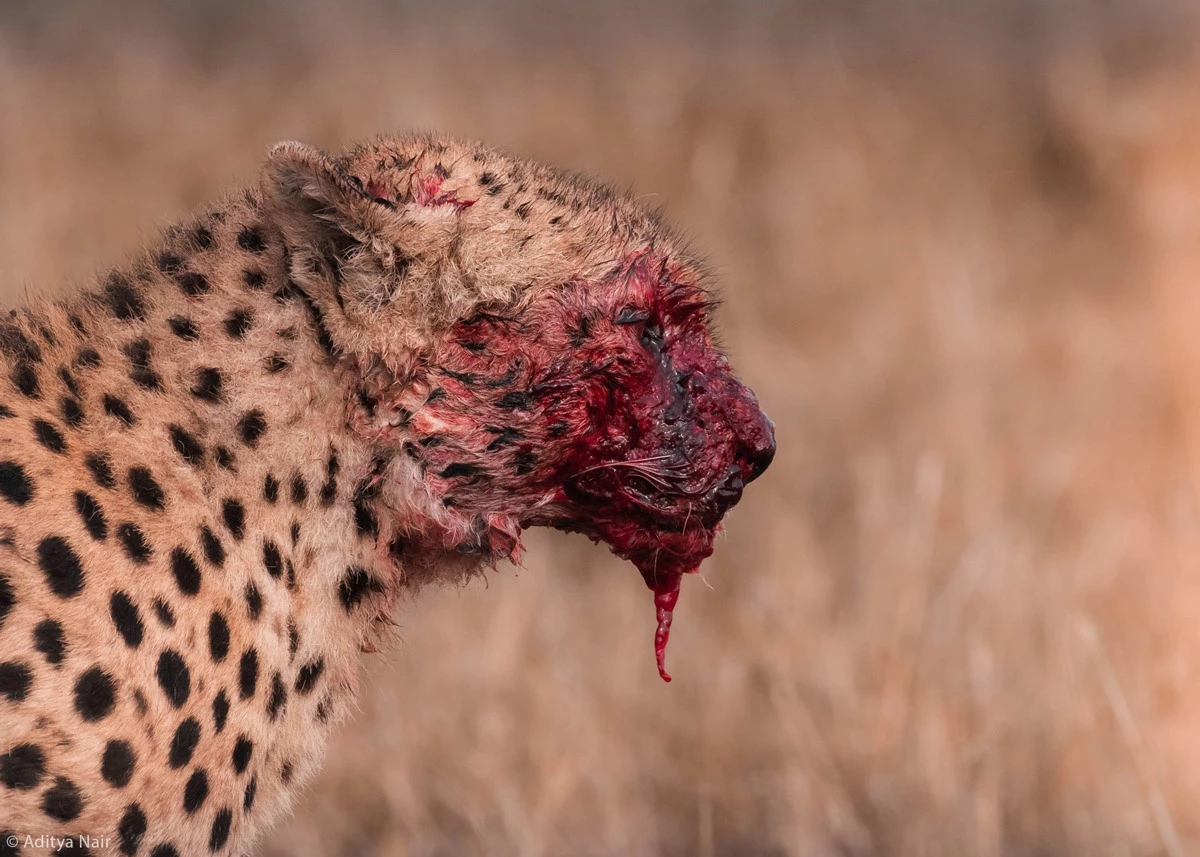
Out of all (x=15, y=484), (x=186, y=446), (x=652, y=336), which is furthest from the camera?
(x=652, y=336)

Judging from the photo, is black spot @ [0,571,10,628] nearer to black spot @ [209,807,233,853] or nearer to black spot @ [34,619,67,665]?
black spot @ [34,619,67,665]

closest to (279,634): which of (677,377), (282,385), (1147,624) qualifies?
(282,385)

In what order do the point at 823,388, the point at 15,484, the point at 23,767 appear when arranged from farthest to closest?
1. the point at 823,388
2. the point at 15,484
3. the point at 23,767

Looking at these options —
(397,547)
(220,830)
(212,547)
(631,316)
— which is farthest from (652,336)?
(220,830)

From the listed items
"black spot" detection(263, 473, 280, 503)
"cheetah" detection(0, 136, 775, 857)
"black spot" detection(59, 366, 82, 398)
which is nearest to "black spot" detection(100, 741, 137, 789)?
"cheetah" detection(0, 136, 775, 857)

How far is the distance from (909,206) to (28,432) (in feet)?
21.7

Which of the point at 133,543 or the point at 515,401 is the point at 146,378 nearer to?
the point at 133,543

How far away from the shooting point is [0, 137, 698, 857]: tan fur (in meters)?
1.90

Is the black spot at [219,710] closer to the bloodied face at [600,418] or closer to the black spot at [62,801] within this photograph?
the black spot at [62,801]

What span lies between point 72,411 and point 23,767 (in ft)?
1.52

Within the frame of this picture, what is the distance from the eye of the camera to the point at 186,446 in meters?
2.03

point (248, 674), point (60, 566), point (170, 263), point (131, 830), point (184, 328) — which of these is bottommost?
point (131, 830)

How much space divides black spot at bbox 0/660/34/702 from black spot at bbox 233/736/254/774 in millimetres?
290

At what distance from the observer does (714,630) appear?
→ 5.28m
